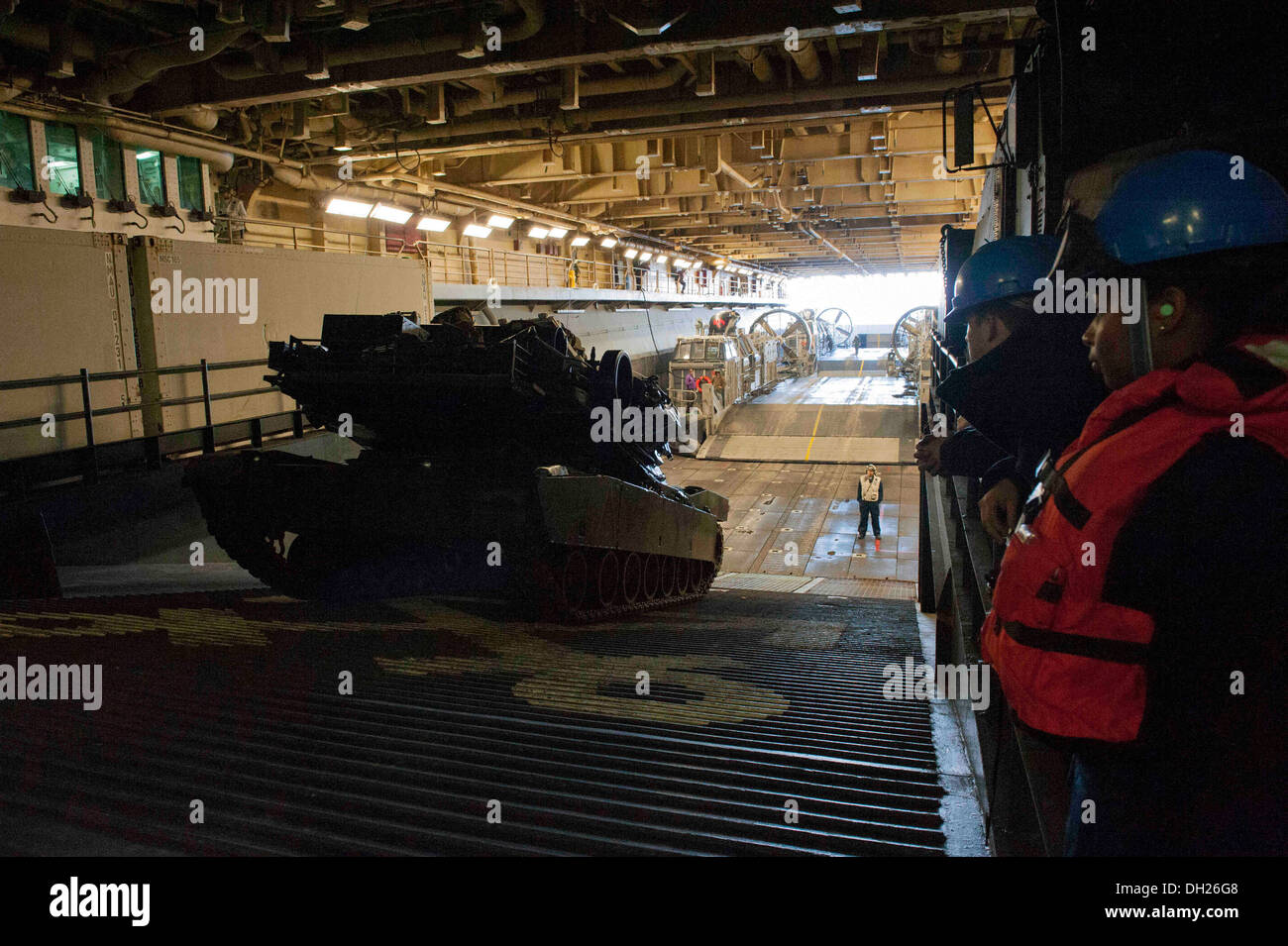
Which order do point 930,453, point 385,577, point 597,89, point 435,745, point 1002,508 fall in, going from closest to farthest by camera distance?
point 1002,508, point 435,745, point 930,453, point 385,577, point 597,89

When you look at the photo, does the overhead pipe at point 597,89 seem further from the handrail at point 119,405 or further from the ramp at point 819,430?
the ramp at point 819,430

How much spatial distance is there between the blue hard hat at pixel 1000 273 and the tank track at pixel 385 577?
394cm

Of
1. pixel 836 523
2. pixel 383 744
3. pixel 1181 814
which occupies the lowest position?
pixel 836 523

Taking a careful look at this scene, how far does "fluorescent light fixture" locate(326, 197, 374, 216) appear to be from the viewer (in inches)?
690

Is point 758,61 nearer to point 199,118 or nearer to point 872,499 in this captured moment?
point 199,118

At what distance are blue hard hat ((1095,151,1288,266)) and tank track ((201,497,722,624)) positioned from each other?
17.1ft

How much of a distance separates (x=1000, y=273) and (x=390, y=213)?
60.6 feet

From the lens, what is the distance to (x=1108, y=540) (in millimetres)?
1431

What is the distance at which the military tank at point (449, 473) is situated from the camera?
6215 mm

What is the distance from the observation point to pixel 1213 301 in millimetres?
1616

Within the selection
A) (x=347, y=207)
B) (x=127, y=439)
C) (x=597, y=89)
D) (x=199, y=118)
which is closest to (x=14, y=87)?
(x=199, y=118)

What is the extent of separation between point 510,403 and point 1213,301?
16.9 ft
